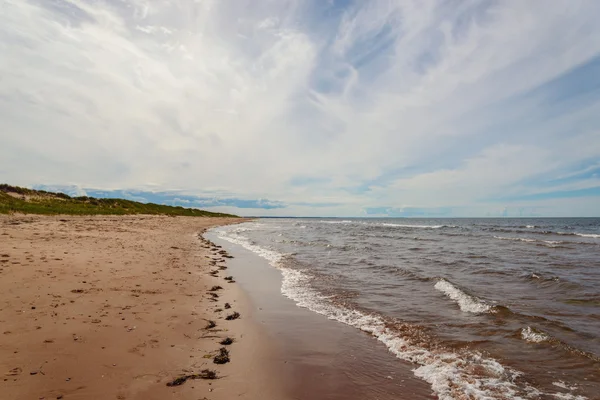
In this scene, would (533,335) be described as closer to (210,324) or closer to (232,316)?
(232,316)

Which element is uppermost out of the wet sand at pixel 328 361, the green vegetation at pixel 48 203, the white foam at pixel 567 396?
the green vegetation at pixel 48 203

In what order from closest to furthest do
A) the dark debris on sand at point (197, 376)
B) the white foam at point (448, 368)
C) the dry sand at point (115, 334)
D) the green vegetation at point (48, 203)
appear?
the dry sand at point (115, 334) → the dark debris on sand at point (197, 376) → the white foam at point (448, 368) → the green vegetation at point (48, 203)

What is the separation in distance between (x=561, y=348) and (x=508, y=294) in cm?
557

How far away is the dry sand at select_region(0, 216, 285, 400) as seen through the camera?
4.94m

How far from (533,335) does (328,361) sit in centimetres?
552

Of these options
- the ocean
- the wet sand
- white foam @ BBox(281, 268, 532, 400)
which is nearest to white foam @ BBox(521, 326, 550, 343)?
the ocean

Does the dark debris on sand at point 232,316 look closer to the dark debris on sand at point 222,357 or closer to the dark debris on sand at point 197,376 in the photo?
the dark debris on sand at point 222,357

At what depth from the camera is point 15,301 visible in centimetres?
782

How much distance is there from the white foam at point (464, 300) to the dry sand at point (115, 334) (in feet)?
23.1

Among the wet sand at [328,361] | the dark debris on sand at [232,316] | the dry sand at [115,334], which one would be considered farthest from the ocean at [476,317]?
the dry sand at [115,334]

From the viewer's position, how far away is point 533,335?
26.9ft

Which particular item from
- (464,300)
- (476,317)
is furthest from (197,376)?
(464,300)

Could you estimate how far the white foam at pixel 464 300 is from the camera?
1045 cm

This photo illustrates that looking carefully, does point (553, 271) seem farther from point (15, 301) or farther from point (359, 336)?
point (15, 301)
